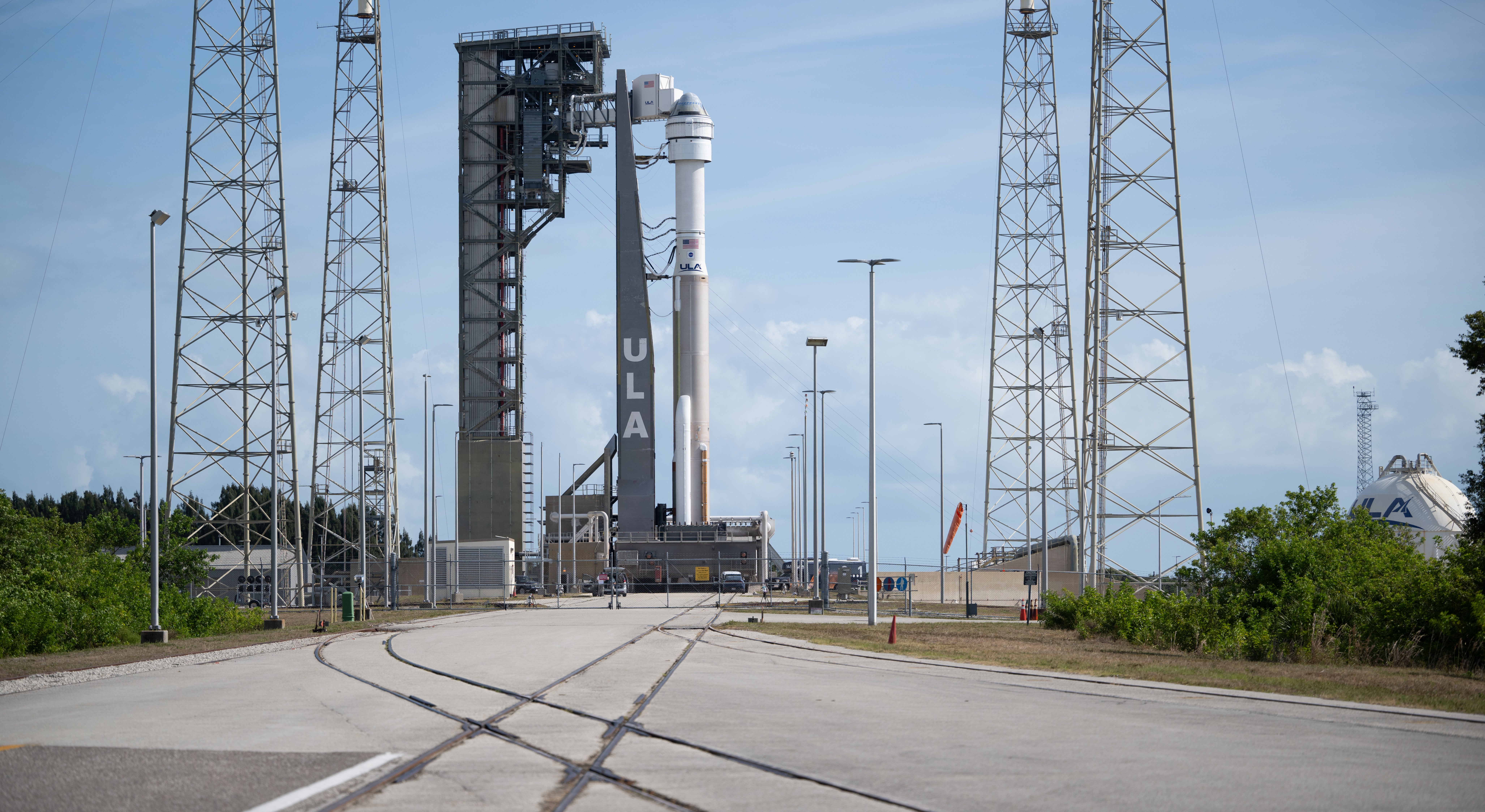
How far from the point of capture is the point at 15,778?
9.16 meters

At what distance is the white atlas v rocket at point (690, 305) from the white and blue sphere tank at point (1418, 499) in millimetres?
33457

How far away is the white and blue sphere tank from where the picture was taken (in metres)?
60.3

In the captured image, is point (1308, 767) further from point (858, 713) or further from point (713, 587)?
point (713, 587)

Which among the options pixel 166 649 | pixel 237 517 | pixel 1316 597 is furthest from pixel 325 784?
pixel 237 517

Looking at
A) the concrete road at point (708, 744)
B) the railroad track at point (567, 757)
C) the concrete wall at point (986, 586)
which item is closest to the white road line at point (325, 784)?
the concrete road at point (708, 744)

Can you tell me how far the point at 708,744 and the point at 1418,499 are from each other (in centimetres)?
6013

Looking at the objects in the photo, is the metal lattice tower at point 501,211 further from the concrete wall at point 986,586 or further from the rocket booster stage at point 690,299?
the concrete wall at point 986,586

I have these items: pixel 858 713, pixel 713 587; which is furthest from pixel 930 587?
pixel 858 713

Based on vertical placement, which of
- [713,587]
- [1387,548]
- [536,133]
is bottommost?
[713,587]

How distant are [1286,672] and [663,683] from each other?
385 inches

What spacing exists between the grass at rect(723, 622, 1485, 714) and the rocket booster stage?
35024 millimetres

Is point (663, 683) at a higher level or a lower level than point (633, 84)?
lower

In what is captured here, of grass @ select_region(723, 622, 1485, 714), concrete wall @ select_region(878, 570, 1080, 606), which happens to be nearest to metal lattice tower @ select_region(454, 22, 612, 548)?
concrete wall @ select_region(878, 570, 1080, 606)

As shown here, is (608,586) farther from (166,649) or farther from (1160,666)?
(1160,666)
